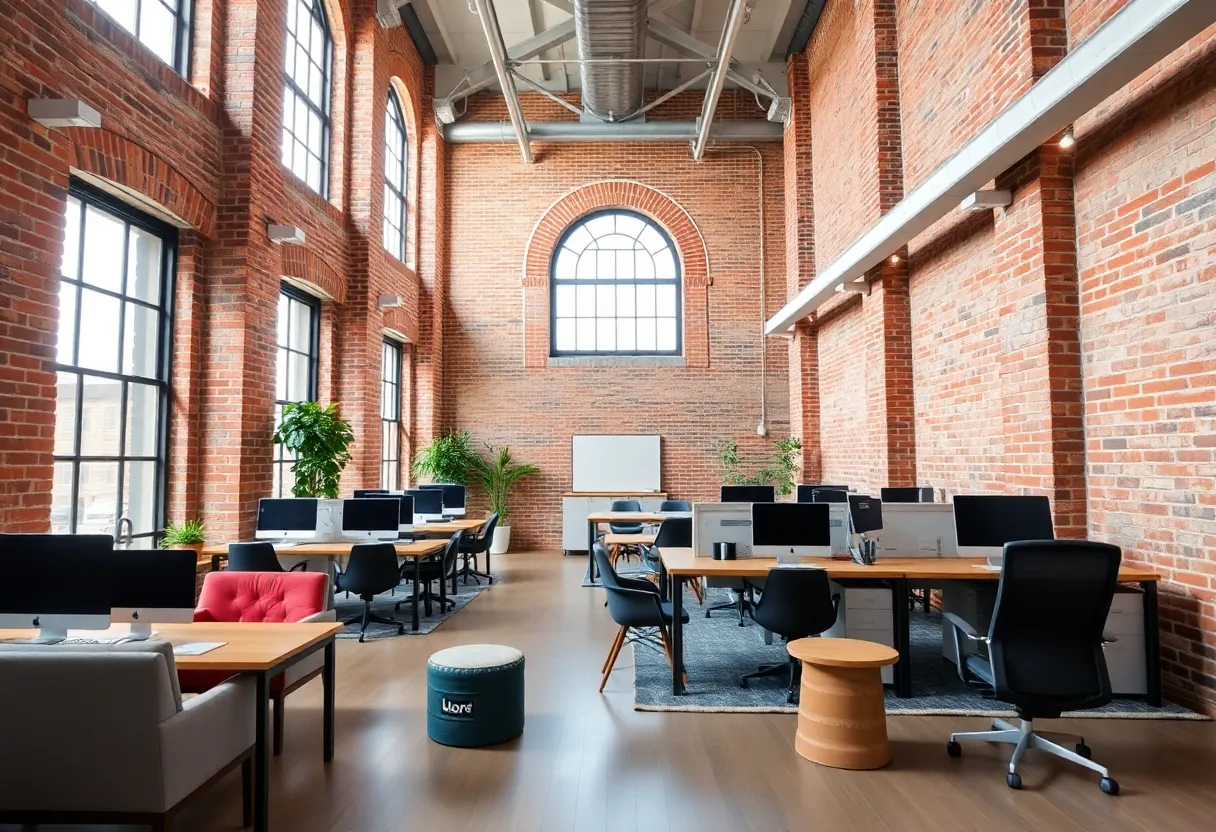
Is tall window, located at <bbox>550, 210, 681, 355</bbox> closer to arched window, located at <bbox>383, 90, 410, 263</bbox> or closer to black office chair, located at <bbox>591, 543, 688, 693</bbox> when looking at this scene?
arched window, located at <bbox>383, 90, 410, 263</bbox>

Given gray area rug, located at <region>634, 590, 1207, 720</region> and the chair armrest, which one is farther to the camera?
gray area rug, located at <region>634, 590, 1207, 720</region>

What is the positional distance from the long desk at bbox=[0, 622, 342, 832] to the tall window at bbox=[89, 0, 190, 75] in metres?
4.08

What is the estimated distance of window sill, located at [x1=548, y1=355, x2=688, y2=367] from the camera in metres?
11.4

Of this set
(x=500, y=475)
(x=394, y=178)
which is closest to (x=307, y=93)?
(x=394, y=178)

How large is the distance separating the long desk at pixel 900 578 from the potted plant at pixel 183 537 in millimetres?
3546

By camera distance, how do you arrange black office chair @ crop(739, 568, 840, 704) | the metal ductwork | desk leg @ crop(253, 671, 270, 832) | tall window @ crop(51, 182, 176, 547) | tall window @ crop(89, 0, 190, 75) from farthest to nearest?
the metal ductwork, tall window @ crop(89, 0, 190, 75), tall window @ crop(51, 182, 176, 547), black office chair @ crop(739, 568, 840, 704), desk leg @ crop(253, 671, 270, 832)

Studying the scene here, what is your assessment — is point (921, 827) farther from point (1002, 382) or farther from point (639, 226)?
point (639, 226)

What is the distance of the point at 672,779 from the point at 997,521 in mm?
2598

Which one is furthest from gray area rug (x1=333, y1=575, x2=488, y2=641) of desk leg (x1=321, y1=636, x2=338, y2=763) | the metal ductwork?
the metal ductwork

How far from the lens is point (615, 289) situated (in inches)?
460

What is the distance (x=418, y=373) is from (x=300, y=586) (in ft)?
24.0

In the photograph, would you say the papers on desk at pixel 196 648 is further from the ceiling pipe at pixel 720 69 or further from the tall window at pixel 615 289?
the tall window at pixel 615 289

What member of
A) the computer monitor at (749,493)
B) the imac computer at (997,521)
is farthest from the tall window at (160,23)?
the imac computer at (997,521)

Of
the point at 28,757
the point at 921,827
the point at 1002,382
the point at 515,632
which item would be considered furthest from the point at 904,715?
the point at 28,757
